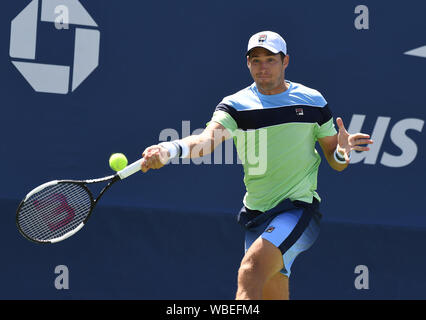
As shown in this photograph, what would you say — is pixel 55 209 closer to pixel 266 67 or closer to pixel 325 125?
pixel 266 67

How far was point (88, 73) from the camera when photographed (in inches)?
226

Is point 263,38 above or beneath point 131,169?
above

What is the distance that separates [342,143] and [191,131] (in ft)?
4.79

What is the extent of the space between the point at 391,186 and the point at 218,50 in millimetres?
1524

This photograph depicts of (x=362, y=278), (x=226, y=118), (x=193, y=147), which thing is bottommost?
(x=362, y=278)

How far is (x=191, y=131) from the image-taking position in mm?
5789

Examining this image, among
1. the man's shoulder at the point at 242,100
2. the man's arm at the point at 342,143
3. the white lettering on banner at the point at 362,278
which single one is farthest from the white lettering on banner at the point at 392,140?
the man's shoulder at the point at 242,100

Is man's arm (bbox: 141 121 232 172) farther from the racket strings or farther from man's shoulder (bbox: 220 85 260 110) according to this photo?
the racket strings

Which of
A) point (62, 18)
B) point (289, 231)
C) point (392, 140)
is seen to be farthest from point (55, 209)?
point (392, 140)

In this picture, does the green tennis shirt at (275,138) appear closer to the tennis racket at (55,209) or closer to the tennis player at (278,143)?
the tennis player at (278,143)

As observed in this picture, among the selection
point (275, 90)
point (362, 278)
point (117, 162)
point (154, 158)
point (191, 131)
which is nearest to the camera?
point (154, 158)

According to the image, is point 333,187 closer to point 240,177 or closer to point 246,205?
point 240,177
